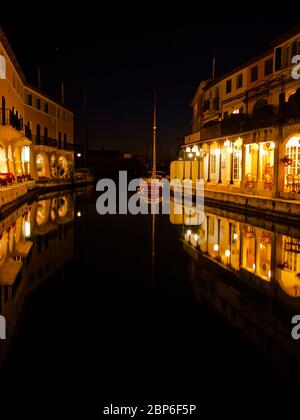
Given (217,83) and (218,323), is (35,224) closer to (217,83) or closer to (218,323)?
(218,323)

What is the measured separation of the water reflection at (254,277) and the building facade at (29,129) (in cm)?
1441

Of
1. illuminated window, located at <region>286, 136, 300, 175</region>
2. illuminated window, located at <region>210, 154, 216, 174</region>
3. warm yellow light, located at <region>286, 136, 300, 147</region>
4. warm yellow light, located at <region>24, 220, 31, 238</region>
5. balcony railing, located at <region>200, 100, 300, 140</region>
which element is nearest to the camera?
warm yellow light, located at <region>24, 220, 31, 238</region>

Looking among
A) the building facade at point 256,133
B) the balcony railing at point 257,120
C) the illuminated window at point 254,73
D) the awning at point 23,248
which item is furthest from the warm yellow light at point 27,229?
the illuminated window at point 254,73

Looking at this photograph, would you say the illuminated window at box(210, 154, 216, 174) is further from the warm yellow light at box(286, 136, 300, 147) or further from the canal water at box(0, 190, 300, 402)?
the canal water at box(0, 190, 300, 402)

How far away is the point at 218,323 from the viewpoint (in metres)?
5.83

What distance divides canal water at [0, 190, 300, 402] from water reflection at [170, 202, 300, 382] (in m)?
0.02

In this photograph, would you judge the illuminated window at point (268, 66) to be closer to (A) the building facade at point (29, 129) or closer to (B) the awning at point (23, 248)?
(A) the building facade at point (29, 129)

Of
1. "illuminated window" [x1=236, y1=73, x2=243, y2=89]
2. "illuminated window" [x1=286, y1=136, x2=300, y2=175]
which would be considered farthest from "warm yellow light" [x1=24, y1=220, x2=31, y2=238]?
"illuminated window" [x1=236, y1=73, x2=243, y2=89]

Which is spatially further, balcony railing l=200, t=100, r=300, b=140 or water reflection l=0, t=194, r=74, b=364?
balcony railing l=200, t=100, r=300, b=140

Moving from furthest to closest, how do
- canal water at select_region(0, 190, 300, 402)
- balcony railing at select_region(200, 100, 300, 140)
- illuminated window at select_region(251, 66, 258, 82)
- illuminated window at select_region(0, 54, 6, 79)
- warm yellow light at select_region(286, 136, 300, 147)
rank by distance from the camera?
illuminated window at select_region(251, 66, 258, 82) → illuminated window at select_region(0, 54, 6, 79) → warm yellow light at select_region(286, 136, 300, 147) → balcony railing at select_region(200, 100, 300, 140) → canal water at select_region(0, 190, 300, 402)

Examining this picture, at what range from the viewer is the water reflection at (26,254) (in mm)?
6716

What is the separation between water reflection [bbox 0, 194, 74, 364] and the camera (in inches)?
264
